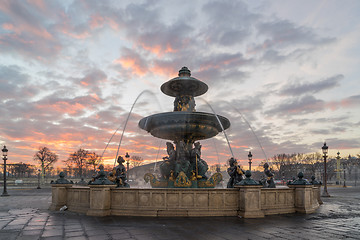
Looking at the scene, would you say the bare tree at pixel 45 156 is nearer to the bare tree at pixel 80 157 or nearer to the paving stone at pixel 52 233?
the bare tree at pixel 80 157

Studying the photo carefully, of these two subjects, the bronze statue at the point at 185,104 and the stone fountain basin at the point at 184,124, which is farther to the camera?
the bronze statue at the point at 185,104

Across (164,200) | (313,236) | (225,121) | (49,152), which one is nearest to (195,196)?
(164,200)

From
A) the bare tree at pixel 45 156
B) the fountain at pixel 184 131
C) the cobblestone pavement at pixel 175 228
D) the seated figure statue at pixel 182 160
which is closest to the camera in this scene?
the cobblestone pavement at pixel 175 228

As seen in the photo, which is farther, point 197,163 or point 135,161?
point 135,161

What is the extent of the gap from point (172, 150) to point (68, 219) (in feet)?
25.6

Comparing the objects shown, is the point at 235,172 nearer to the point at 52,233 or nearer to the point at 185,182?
the point at 185,182

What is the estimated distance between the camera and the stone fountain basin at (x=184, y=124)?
1361cm

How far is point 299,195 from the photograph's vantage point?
11.2m

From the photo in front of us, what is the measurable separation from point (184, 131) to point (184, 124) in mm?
735

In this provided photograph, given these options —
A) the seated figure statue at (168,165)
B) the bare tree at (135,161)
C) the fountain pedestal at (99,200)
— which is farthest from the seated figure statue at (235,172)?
the bare tree at (135,161)

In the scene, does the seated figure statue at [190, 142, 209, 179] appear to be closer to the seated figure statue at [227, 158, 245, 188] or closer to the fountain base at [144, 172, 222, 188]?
the fountain base at [144, 172, 222, 188]

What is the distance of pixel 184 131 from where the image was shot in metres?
14.5

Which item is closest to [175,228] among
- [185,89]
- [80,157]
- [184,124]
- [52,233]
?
[52,233]

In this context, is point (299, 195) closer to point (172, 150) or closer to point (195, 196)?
point (195, 196)
